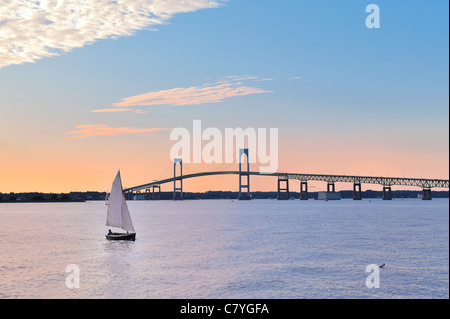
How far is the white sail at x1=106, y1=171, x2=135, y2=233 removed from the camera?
2158 inches

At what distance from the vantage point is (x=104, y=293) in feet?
98.9

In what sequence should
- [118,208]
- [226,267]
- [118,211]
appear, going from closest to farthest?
[226,267] → [118,208] → [118,211]

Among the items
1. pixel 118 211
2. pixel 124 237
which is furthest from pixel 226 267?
pixel 124 237

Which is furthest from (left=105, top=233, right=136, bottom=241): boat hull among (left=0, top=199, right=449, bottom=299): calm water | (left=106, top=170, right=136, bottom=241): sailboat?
(left=0, top=199, right=449, bottom=299): calm water

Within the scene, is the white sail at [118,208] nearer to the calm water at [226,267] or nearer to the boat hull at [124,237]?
the boat hull at [124,237]

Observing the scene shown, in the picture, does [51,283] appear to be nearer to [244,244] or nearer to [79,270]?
[79,270]

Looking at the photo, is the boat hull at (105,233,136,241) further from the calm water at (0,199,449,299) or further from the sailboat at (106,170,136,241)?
the calm water at (0,199,449,299)

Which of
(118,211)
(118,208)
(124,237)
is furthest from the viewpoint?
(124,237)

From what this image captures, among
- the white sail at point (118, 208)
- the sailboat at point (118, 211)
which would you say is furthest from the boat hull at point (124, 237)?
the white sail at point (118, 208)

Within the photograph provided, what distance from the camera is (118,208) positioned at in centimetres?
5628

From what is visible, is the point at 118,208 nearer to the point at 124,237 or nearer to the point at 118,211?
the point at 118,211
